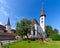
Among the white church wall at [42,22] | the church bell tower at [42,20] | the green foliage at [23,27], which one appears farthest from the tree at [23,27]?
the church bell tower at [42,20]

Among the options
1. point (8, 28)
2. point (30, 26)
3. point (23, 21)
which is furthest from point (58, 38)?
point (8, 28)

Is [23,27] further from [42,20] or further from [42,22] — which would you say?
[42,20]

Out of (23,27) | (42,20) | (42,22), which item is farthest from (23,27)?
(42,20)

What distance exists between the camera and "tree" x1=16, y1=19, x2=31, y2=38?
4272 centimetres

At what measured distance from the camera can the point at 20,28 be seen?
43.3 m

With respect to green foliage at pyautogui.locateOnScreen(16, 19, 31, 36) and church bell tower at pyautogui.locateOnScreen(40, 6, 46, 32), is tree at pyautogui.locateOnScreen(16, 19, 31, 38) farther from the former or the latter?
church bell tower at pyautogui.locateOnScreen(40, 6, 46, 32)

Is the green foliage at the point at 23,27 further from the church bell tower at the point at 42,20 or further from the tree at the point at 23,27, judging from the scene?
the church bell tower at the point at 42,20

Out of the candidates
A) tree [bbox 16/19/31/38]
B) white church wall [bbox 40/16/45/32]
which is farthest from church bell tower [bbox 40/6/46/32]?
tree [bbox 16/19/31/38]

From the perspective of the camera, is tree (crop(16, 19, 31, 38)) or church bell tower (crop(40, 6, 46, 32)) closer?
tree (crop(16, 19, 31, 38))

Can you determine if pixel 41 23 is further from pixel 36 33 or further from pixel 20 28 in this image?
pixel 20 28

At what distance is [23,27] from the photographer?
42812 mm

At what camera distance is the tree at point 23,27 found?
140 ft

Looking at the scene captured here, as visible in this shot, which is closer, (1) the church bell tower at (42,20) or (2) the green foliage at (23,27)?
(2) the green foliage at (23,27)

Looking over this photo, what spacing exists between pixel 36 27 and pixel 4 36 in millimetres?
19760
